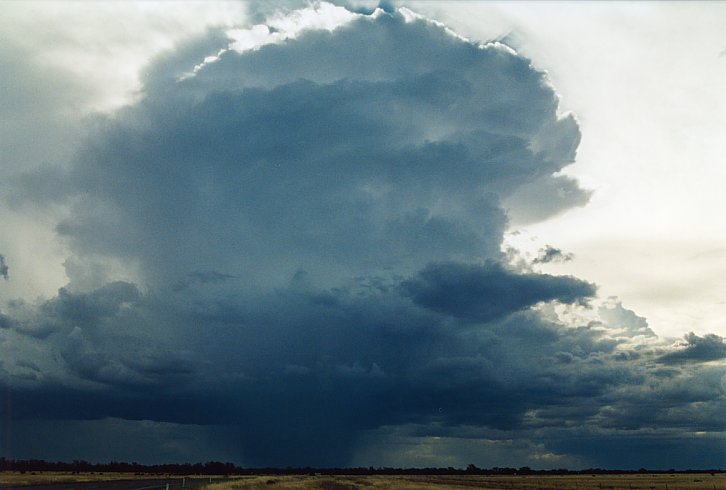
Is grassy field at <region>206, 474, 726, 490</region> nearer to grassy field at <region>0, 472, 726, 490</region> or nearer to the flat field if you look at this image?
grassy field at <region>0, 472, 726, 490</region>

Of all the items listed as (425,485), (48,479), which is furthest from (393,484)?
(48,479)

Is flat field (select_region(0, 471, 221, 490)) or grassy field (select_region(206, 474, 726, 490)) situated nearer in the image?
grassy field (select_region(206, 474, 726, 490))

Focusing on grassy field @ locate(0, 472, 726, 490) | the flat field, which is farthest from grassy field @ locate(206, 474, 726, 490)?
the flat field

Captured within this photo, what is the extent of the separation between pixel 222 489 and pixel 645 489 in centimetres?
7212

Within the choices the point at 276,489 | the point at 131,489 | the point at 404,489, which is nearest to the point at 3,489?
the point at 131,489

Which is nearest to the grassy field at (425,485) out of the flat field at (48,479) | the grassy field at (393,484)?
A: the grassy field at (393,484)

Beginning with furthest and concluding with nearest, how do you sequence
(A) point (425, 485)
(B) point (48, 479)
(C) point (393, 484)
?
1. (B) point (48, 479)
2. (C) point (393, 484)
3. (A) point (425, 485)

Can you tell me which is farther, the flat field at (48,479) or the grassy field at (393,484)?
the flat field at (48,479)

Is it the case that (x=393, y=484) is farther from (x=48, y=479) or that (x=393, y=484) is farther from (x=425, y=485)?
(x=48, y=479)

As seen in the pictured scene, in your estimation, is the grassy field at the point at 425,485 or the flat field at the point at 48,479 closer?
the grassy field at the point at 425,485

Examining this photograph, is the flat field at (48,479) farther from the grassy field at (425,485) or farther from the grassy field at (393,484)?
the grassy field at (425,485)

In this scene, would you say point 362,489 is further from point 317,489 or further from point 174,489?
point 174,489

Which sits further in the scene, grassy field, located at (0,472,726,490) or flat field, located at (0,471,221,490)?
flat field, located at (0,471,221,490)

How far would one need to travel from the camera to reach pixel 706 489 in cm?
10844
